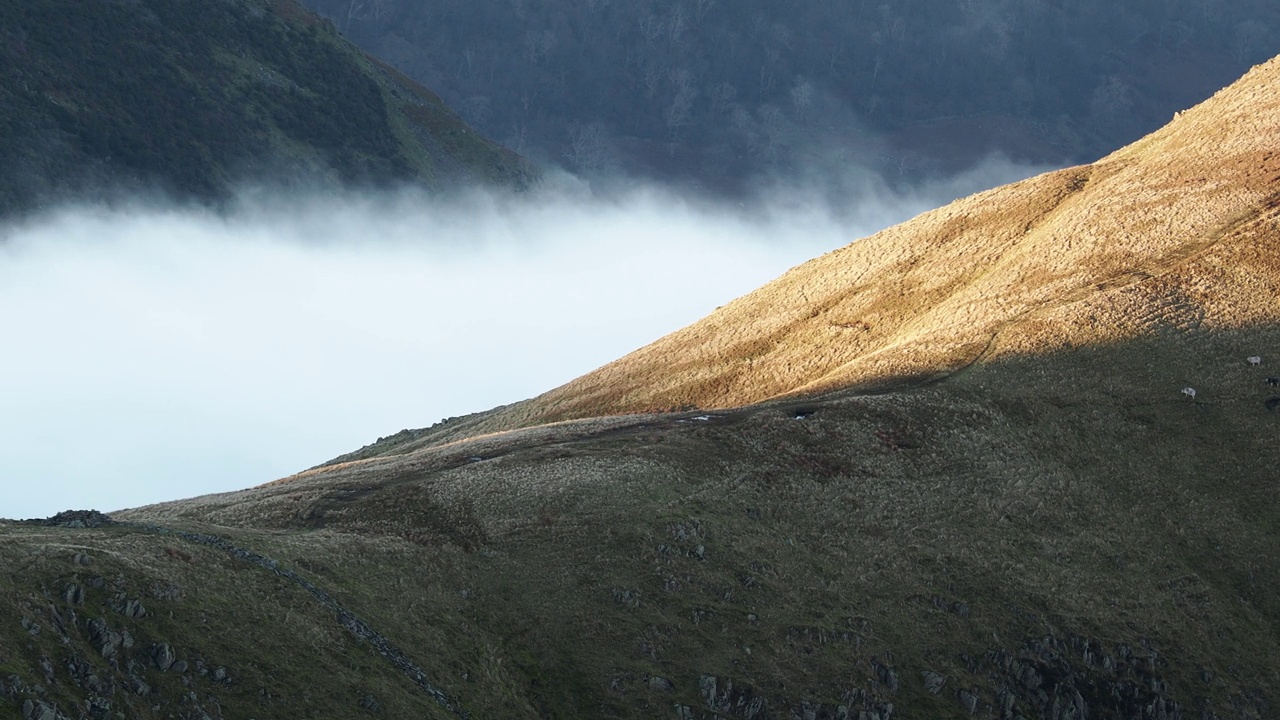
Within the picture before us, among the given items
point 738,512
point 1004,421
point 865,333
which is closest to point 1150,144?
point 865,333

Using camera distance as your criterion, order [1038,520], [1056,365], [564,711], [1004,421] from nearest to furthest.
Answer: [564,711] → [1038,520] → [1004,421] → [1056,365]

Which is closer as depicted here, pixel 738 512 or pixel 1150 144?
pixel 738 512

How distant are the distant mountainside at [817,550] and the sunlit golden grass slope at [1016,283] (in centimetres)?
48

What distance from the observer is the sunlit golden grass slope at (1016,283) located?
3738 inches

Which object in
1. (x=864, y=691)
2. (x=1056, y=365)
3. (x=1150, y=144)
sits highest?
(x=1150, y=144)

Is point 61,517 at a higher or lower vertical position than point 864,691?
higher

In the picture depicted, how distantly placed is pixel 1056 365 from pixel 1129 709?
34.2m

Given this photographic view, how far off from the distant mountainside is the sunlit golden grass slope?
1.59 feet

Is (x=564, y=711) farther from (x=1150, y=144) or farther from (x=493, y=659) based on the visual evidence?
(x=1150, y=144)

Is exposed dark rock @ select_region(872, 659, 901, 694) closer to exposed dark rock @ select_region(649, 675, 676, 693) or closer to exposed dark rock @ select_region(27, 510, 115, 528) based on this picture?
exposed dark rock @ select_region(649, 675, 676, 693)

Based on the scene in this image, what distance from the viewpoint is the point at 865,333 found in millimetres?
109438

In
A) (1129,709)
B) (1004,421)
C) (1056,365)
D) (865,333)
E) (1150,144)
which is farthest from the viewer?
(1150,144)

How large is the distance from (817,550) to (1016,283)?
1829 inches

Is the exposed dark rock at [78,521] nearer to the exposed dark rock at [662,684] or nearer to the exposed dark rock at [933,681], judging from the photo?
the exposed dark rock at [662,684]
